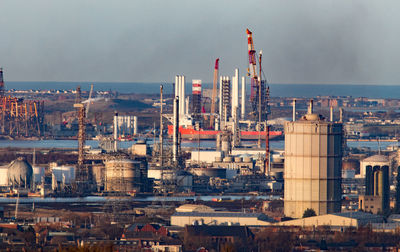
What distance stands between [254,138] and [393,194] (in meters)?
77.1

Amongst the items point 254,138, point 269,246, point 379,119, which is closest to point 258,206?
point 269,246

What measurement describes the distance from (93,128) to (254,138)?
18702 millimetres

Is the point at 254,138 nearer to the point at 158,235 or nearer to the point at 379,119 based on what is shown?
the point at 379,119

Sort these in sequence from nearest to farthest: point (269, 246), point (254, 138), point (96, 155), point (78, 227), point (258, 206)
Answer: point (269, 246)
point (78, 227)
point (258, 206)
point (96, 155)
point (254, 138)

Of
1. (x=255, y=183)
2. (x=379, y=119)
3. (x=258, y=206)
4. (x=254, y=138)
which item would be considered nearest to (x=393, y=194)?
(x=258, y=206)

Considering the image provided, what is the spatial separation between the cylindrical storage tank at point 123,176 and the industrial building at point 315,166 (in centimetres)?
Answer: 2475

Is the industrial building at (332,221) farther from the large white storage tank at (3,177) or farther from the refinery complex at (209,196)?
the large white storage tank at (3,177)

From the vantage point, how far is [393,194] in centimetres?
7531

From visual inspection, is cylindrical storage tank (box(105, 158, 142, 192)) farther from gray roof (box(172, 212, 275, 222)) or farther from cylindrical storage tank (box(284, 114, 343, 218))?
cylindrical storage tank (box(284, 114, 343, 218))

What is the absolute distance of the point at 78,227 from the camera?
2279 inches

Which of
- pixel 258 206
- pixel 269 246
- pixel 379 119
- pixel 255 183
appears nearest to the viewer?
pixel 269 246

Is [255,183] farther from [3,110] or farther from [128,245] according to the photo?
[3,110]

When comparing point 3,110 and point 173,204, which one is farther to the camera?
point 3,110

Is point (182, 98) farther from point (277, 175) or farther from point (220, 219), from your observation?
point (220, 219)
